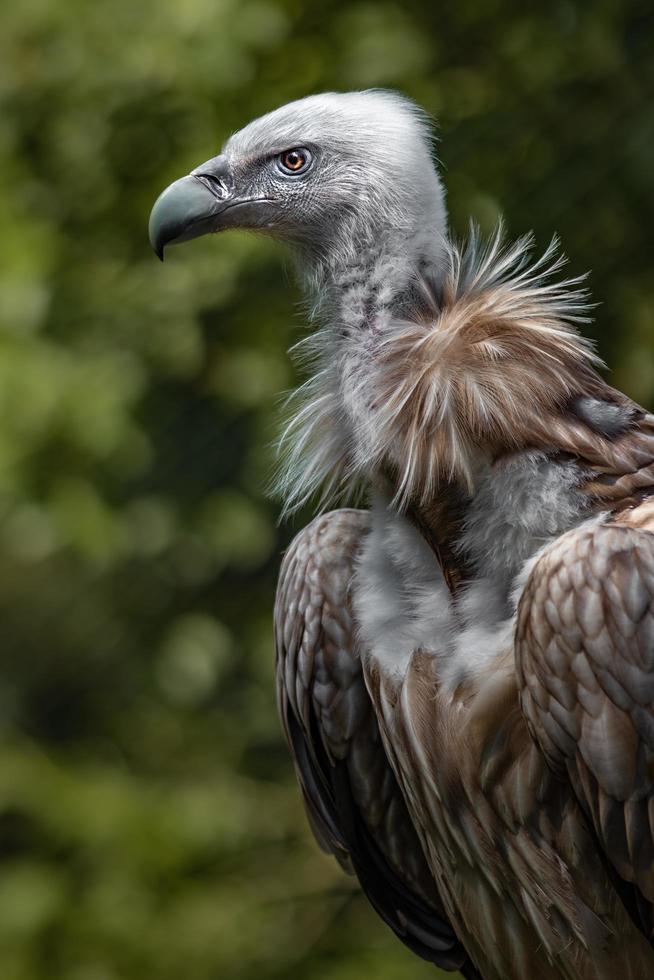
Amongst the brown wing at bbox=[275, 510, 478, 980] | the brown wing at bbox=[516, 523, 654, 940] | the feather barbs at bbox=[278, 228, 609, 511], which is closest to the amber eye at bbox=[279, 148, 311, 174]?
the feather barbs at bbox=[278, 228, 609, 511]

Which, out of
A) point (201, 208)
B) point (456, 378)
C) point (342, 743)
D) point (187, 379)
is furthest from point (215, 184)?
point (187, 379)

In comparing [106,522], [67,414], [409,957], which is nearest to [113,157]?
[67,414]

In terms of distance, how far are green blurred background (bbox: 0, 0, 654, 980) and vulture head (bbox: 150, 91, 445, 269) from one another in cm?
55

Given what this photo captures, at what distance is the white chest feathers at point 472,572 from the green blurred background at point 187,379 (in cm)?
102

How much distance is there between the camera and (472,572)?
211 centimetres

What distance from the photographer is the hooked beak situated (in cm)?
234

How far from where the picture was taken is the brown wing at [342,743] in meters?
2.39

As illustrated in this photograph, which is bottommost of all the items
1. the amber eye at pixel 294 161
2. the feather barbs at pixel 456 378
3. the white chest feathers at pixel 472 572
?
the white chest feathers at pixel 472 572

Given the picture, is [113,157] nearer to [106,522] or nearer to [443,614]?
A: [106,522]

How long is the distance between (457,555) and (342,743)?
483 millimetres

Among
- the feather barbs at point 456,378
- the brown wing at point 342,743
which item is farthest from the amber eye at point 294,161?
the brown wing at point 342,743

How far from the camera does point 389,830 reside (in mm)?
2516

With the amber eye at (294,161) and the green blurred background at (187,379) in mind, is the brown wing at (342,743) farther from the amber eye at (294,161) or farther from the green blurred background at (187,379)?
the green blurred background at (187,379)

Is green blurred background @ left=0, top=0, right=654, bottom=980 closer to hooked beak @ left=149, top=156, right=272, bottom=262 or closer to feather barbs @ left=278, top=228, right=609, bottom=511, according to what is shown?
hooked beak @ left=149, top=156, right=272, bottom=262
